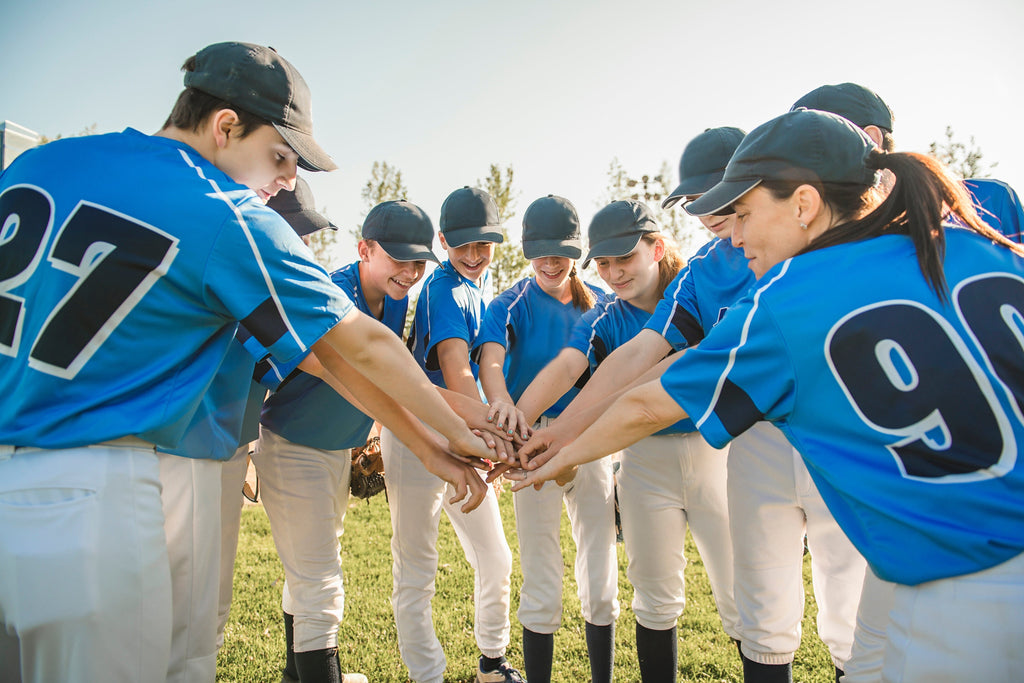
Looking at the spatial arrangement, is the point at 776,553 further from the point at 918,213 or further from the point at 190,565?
the point at 190,565

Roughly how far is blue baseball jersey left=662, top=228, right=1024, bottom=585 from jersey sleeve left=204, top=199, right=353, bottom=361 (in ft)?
4.19

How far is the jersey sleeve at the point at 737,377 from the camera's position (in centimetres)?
183

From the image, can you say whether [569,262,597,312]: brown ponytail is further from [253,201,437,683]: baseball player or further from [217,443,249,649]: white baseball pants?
[217,443,249,649]: white baseball pants

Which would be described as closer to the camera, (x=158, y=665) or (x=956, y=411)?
(x=956, y=411)

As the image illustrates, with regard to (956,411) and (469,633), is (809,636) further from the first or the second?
(956,411)

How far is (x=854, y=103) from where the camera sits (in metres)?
3.03

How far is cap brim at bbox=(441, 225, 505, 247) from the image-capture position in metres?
4.08

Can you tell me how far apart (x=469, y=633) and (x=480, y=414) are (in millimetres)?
1936

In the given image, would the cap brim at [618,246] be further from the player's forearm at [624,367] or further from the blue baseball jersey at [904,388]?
the blue baseball jersey at [904,388]

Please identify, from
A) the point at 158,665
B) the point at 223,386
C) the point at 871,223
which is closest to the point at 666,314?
the point at 871,223

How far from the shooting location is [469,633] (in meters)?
4.79

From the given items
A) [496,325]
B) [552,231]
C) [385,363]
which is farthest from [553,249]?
[385,363]

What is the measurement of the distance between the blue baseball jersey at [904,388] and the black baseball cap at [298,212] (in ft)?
9.52

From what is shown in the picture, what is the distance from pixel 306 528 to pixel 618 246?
2.29 metres
